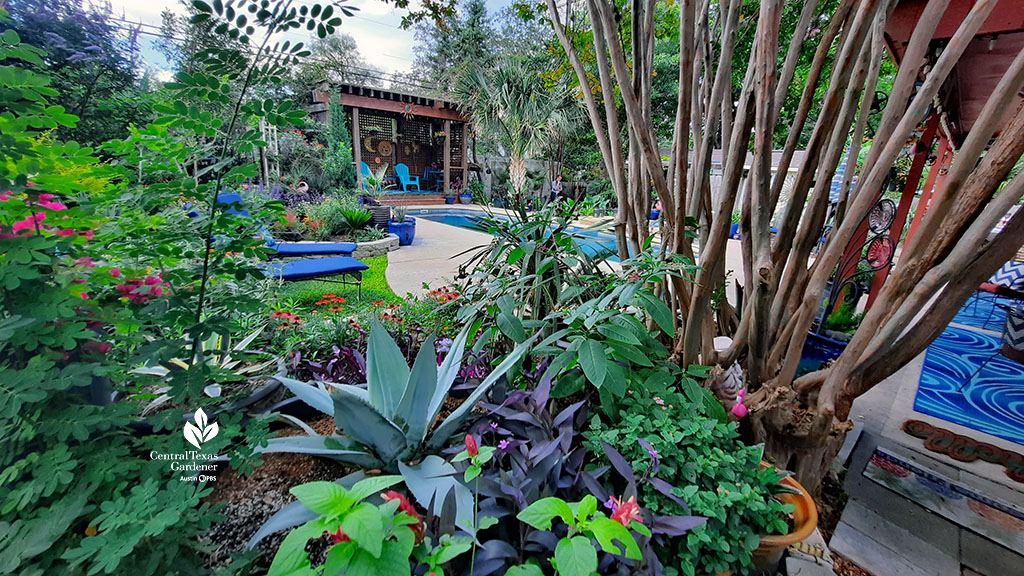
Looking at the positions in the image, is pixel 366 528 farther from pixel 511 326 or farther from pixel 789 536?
pixel 789 536

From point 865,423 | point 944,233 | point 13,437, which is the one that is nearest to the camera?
point 13,437

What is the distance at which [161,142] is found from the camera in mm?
971

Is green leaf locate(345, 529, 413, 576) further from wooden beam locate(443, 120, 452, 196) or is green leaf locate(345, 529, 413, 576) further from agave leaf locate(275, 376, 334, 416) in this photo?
wooden beam locate(443, 120, 452, 196)

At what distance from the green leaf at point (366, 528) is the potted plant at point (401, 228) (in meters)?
6.69

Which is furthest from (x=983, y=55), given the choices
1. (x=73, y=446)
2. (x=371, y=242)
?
(x=371, y=242)

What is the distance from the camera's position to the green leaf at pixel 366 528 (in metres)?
0.50

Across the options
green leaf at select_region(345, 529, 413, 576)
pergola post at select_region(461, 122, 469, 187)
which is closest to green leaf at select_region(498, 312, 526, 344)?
green leaf at select_region(345, 529, 413, 576)

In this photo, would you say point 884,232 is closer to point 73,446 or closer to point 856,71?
point 856,71

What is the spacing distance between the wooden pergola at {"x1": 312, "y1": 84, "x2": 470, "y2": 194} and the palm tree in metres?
2.65

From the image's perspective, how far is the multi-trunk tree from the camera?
3.43ft

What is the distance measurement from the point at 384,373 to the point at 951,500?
2333 mm

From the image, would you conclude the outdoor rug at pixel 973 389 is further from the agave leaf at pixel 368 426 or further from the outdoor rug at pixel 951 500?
the agave leaf at pixel 368 426

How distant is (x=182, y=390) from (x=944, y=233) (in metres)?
2.01

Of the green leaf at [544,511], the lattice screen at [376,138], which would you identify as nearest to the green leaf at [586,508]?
the green leaf at [544,511]
